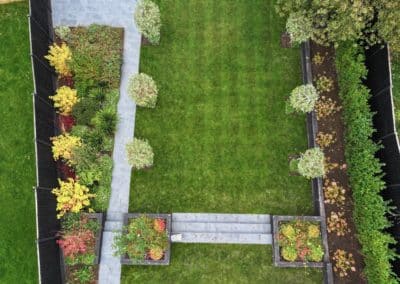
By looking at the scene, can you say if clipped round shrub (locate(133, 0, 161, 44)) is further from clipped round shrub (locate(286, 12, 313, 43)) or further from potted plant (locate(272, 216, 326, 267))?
potted plant (locate(272, 216, 326, 267))

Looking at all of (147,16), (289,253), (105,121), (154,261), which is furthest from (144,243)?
(147,16)

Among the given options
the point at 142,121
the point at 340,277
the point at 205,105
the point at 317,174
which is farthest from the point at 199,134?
the point at 340,277

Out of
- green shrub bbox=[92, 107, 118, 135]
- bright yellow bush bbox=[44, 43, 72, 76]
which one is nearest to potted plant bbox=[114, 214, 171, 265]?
green shrub bbox=[92, 107, 118, 135]

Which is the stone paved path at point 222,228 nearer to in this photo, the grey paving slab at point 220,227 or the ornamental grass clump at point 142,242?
the grey paving slab at point 220,227

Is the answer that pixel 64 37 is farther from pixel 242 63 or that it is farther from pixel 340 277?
pixel 340 277

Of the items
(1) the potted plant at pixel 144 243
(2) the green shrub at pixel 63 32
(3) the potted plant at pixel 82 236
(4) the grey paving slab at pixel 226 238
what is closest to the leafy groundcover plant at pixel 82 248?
(3) the potted plant at pixel 82 236
